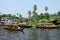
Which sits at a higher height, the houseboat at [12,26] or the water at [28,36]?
the houseboat at [12,26]

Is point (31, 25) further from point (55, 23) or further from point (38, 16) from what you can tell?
point (38, 16)

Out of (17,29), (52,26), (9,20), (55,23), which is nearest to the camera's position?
(17,29)

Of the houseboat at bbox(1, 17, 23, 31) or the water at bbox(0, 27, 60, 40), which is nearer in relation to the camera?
the water at bbox(0, 27, 60, 40)

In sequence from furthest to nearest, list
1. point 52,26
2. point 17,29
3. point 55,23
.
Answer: point 55,23 → point 52,26 → point 17,29

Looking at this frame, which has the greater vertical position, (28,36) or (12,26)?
(12,26)

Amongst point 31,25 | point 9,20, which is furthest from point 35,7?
point 31,25

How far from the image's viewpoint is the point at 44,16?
14050 centimetres

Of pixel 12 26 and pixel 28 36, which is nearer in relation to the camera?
pixel 28 36

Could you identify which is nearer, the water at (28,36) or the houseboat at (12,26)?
the water at (28,36)

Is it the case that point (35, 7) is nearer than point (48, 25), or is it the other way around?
point (48, 25)

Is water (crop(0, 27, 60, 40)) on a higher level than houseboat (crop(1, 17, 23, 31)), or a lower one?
lower

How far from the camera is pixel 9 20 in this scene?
13288 cm

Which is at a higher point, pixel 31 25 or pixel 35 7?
pixel 35 7

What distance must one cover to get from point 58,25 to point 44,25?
13943mm
